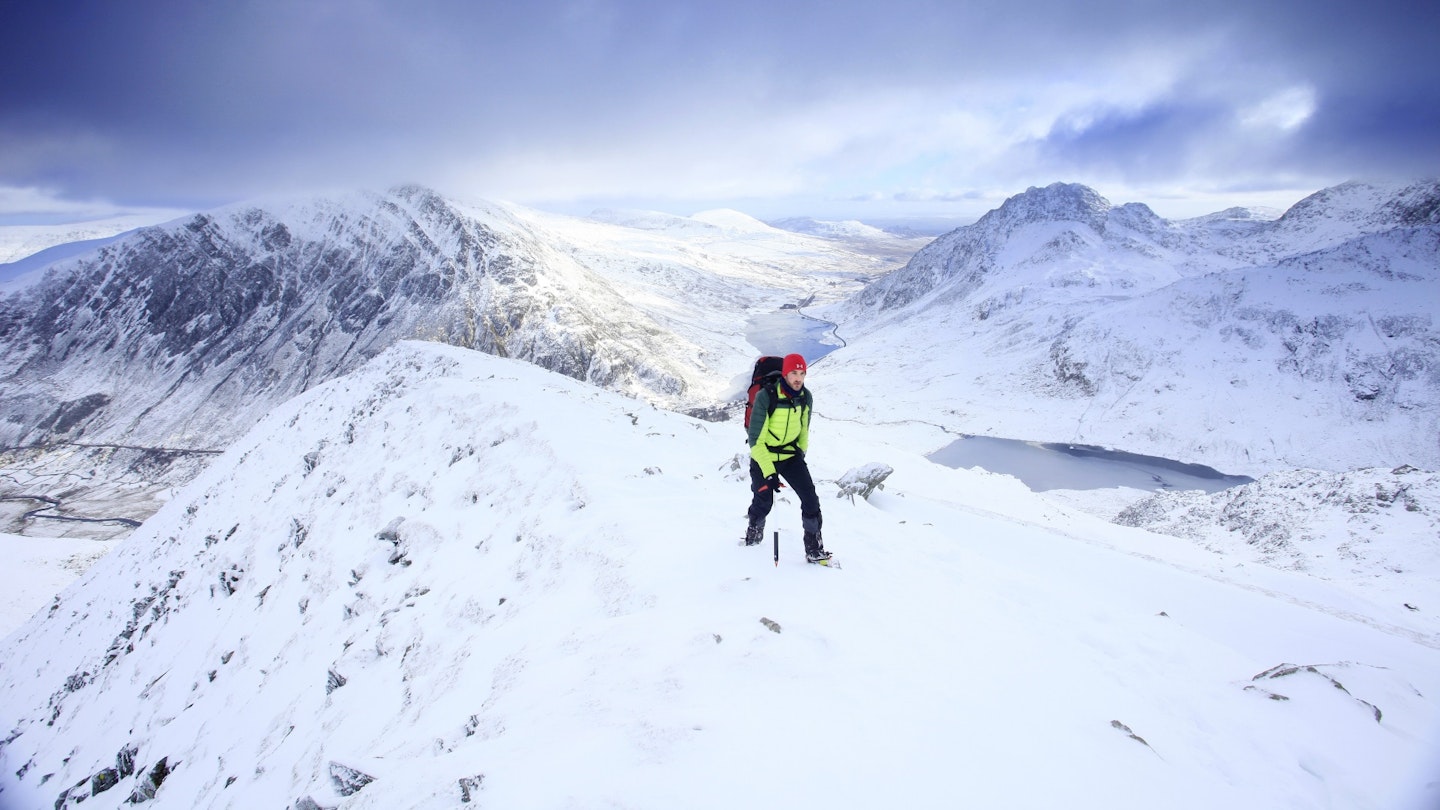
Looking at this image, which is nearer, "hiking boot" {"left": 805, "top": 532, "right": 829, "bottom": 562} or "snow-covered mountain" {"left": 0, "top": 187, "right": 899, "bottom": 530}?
"hiking boot" {"left": 805, "top": 532, "right": 829, "bottom": 562}

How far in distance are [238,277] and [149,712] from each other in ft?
582

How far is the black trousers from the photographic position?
29.9ft

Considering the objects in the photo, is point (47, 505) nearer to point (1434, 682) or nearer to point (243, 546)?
point (243, 546)

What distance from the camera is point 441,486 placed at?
1705 cm

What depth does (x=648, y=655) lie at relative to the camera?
23.3ft

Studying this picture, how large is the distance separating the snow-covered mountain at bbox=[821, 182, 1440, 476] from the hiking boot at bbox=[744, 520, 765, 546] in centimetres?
8548

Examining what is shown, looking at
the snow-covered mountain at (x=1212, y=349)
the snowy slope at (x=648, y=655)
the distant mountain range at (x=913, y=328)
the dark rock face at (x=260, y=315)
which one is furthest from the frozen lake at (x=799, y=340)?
the snowy slope at (x=648, y=655)

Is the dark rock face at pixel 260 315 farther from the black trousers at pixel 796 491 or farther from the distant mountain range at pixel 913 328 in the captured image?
the black trousers at pixel 796 491

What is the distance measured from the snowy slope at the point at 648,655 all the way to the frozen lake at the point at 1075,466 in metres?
45.4

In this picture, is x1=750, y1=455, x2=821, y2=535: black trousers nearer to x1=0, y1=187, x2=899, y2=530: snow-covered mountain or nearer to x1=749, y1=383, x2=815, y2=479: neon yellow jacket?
x1=749, y1=383, x2=815, y2=479: neon yellow jacket

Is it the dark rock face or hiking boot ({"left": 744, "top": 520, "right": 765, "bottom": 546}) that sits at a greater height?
the dark rock face

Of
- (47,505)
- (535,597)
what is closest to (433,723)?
(535,597)

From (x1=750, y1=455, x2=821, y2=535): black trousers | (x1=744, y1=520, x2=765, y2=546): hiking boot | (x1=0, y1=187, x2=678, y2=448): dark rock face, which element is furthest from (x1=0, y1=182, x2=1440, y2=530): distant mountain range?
(x1=750, y1=455, x2=821, y2=535): black trousers

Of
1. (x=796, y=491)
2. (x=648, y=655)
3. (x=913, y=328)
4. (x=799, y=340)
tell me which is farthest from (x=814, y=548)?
(x=799, y=340)
